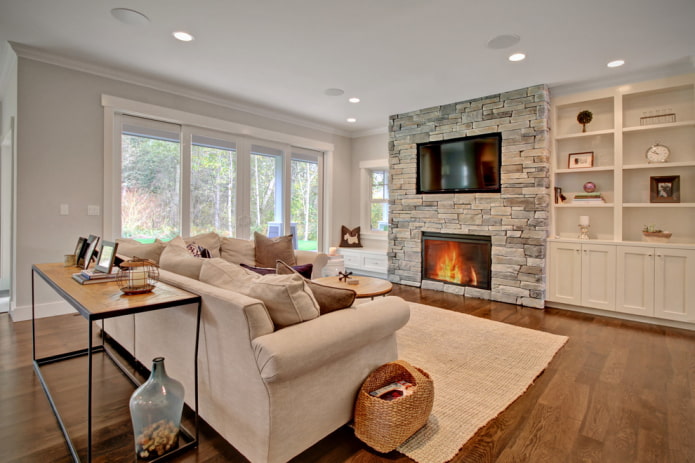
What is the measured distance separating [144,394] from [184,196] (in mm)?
3553

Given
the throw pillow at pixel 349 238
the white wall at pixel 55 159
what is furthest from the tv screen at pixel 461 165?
the white wall at pixel 55 159

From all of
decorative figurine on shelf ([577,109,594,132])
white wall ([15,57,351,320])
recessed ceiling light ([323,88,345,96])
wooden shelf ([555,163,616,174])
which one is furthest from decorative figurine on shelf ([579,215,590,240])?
white wall ([15,57,351,320])

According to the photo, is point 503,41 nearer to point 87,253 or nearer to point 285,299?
point 285,299

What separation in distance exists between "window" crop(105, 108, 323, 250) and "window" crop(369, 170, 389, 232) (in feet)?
3.63

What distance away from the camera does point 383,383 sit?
1.83m

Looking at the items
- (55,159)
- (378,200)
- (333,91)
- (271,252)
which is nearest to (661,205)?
→ (333,91)

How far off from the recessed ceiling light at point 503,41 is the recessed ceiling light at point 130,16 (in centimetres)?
292

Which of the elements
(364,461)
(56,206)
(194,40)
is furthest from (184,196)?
(364,461)

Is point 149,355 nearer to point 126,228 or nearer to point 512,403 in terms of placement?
point 512,403

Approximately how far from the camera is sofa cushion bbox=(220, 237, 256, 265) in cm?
416

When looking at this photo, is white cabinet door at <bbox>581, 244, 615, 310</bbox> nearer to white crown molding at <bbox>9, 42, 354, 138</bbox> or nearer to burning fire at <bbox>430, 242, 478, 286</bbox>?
burning fire at <bbox>430, 242, 478, 286</bbox>

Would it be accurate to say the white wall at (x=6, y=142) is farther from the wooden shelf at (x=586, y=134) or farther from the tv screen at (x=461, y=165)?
the wooden shelf at (x=586, y=134)

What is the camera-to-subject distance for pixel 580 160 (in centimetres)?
432

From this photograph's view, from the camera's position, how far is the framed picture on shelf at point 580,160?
14.0 feet
